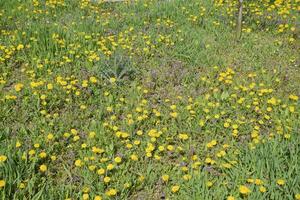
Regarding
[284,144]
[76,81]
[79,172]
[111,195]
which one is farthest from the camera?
[76,81]

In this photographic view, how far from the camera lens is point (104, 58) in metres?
5.11

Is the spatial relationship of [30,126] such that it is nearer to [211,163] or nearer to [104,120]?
[104,120]

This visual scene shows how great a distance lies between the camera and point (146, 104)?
4582 mm

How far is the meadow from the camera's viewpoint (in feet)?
11.1

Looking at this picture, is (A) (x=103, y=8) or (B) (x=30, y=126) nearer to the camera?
(B) (x=30, y=126)

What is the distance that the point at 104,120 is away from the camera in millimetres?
4293

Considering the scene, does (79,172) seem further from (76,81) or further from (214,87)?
(214,87)

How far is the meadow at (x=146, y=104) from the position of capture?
3.38 metres

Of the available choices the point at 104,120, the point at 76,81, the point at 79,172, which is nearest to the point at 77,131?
the point at 104,120

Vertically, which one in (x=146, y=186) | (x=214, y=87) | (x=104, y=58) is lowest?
(x=146, y=186)

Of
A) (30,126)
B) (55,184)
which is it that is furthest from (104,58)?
(55,184)

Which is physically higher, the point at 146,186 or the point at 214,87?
the point at 214,87

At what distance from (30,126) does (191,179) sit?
1917 millimetres

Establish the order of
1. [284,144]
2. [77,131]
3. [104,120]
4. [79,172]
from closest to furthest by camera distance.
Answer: [79,172] < [284,144] < [77,131] < [104,120]
